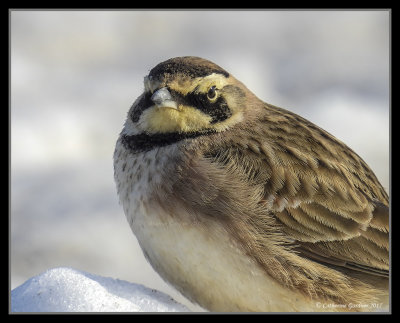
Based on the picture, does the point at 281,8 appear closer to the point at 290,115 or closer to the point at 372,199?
the point at 290,115

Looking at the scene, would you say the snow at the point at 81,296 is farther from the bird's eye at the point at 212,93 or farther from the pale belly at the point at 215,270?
the bird's eye at the point at 212,93

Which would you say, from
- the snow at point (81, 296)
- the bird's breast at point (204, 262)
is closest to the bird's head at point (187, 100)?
the bird's breast at point (204, 262)

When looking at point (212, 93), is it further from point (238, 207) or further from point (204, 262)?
point (204, 262)

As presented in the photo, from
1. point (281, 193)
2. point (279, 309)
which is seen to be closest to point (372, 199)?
point (281, 193)

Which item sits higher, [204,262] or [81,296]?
[204,262]

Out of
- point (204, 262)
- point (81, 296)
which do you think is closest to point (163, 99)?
point (204, 262)

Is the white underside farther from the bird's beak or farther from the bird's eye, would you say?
the bird's eye
